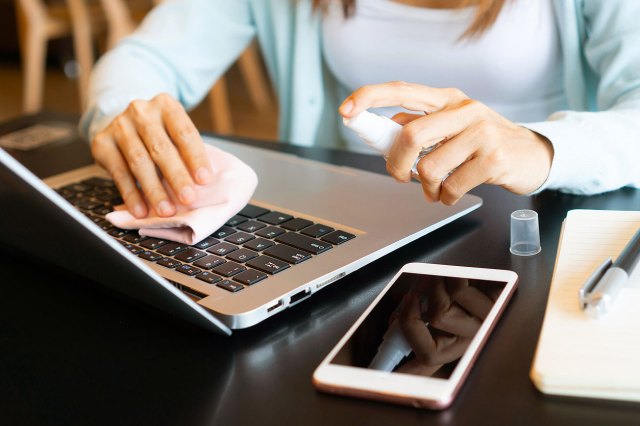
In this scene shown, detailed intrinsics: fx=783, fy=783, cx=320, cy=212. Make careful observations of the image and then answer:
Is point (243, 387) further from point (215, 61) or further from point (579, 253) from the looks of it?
point (215, 61)

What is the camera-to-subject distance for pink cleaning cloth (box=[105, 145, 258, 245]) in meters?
0.65

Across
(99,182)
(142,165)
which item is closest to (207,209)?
(142,165)

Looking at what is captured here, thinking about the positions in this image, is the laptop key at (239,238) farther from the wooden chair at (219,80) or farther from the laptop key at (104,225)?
the wooden chair at (219,80)

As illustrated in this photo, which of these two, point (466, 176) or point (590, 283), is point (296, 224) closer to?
point (466, 176)

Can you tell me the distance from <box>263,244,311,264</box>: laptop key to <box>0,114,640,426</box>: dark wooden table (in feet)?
0.11

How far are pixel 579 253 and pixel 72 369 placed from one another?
1.18 feet

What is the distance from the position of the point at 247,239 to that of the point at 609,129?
1.16 ft

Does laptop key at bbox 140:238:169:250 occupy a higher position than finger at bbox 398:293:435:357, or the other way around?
finger at bbox 398:293:435:357

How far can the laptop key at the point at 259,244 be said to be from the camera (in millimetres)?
623

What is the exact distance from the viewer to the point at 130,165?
77 centimetres

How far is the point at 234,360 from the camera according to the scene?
50 cm

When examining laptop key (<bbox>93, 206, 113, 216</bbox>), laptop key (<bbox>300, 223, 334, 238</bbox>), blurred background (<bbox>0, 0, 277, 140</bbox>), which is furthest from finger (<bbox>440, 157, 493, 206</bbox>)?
blurred background (<bbox>0, 0, 277, 140</bbox>)

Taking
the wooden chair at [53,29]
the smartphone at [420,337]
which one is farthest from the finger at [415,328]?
the wooden chair at [53,29]

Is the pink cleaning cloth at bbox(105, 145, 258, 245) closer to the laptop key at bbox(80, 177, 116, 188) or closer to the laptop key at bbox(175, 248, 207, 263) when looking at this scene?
the laptop key at bbox(175, 248, 207, 263)
